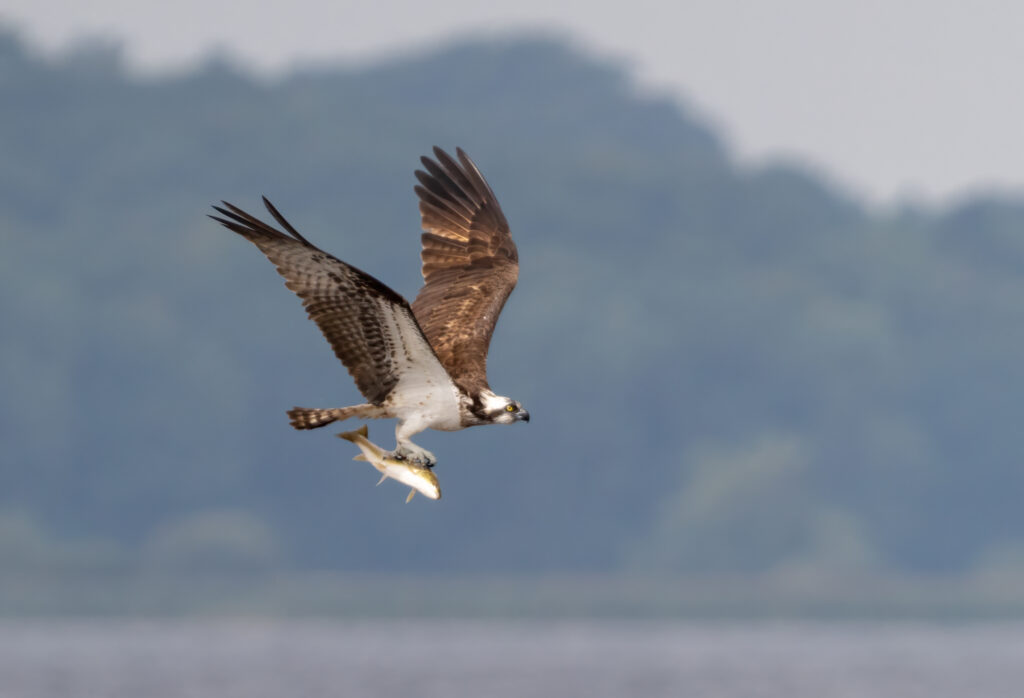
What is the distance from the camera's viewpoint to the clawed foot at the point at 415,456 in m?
12.9

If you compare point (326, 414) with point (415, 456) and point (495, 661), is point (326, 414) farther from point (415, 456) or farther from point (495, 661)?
point (495, 661)

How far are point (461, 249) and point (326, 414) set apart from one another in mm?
5092

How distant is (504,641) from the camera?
272 ft

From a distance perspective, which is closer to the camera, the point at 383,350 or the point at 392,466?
the point at 392,466

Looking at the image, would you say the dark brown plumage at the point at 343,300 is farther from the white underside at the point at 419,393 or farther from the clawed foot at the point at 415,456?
the clawed foot at the point at 415,456

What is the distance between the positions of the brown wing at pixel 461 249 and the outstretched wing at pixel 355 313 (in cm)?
297

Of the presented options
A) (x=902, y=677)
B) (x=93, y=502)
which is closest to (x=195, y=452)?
(x=93, y=502)

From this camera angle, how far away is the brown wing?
658 inches

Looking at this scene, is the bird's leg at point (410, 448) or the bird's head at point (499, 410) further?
the bird's head at point (499, 410)

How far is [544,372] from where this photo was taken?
477 feet

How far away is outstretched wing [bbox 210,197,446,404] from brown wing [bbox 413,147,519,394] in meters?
2.97

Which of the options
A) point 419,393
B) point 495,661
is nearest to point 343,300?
point 419,393

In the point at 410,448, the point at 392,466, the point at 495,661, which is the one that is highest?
the point at 495,661

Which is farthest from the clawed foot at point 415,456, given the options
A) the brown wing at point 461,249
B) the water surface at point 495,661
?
the water surface at point 495,661
